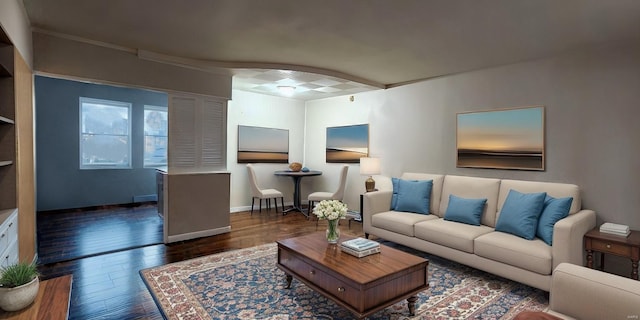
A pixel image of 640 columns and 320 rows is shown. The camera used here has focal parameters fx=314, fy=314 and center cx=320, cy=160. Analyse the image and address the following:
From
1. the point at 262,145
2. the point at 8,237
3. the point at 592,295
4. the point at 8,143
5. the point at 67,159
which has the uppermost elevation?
the point at 262,145

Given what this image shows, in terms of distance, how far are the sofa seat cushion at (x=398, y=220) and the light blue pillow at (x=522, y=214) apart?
0.85 m

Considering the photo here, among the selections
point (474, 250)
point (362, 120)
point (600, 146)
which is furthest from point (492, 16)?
point (362, 120)

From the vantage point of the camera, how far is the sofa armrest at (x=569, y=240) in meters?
2.58

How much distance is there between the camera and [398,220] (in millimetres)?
3832

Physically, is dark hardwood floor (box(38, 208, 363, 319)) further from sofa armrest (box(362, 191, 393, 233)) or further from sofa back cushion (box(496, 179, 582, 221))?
sofa back cushion (box(496, 179, 582, 221))

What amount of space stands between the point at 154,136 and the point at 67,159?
5.47ft

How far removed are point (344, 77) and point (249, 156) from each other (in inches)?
103

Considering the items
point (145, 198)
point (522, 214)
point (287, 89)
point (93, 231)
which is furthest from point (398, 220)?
point (145, 198)

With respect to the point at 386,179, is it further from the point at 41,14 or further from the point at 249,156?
the point at 41,14

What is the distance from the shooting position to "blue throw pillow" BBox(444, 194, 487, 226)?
3.53 meters

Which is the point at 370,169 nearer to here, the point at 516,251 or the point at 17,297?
the point at 516,251

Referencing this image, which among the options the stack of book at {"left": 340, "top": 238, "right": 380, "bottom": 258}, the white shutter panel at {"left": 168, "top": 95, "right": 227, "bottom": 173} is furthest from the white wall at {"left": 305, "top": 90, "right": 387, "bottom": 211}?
the stack of book at {"left": 340, "top": 238, "right": 380, "bottom": 258}

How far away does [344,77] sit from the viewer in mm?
4789

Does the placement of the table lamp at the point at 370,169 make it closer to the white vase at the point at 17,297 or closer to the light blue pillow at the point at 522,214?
the light blue pillow at the point at 522,214
